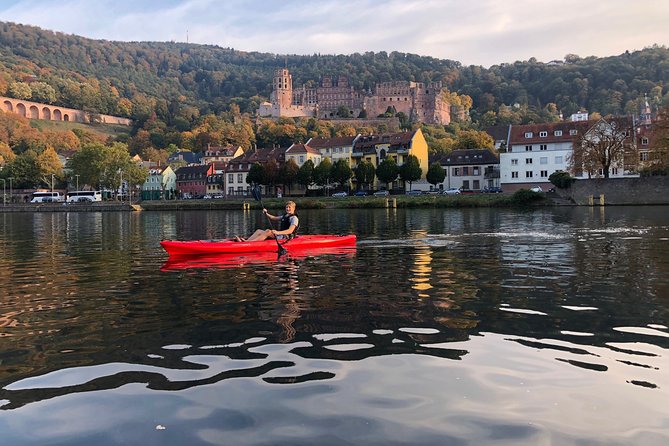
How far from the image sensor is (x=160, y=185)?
13988 centimetres

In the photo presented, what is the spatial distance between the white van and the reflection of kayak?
106m

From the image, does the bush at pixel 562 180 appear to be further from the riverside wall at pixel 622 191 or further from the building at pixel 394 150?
the building at pixel 394 150

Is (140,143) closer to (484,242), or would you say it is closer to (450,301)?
(484,242)

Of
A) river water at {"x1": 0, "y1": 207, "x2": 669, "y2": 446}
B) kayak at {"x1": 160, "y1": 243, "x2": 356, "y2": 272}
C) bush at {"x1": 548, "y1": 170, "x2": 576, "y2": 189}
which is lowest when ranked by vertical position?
river water at {"x1": 0, "y1": 207, "x2": 669, "y2": 446}

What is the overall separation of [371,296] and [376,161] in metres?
99.7

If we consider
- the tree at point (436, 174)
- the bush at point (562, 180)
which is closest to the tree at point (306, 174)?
the tree at point (436, 174)

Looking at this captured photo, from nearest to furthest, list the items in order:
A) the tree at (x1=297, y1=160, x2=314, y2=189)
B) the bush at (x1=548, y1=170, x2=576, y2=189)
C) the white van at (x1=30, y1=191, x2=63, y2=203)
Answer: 1. the bush at (x1=548, y1=170, x2=576, y2=189)
2. the tree at (x1=297, y1=160, x2=314, y2=189)
3. the white van at (x1=30, y1=191, x2=63, y2=203)

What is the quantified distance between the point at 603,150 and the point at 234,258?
204 feet

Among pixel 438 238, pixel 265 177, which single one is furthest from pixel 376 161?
pixel 438 238

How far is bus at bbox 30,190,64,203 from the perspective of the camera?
118062mm

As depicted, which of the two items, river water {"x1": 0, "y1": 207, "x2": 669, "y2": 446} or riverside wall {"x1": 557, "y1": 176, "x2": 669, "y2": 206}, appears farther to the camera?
riverside wall {"x1": 557, "y1": 176, "x2": 669, "y2": 206}

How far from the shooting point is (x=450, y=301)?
12938 mm

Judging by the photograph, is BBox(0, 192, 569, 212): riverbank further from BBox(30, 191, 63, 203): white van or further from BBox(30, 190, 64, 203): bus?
BBox(30, 190, 64, 203): bus

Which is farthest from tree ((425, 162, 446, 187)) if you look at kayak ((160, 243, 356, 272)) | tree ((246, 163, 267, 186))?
kayak ((160, 243, 356, 272))
